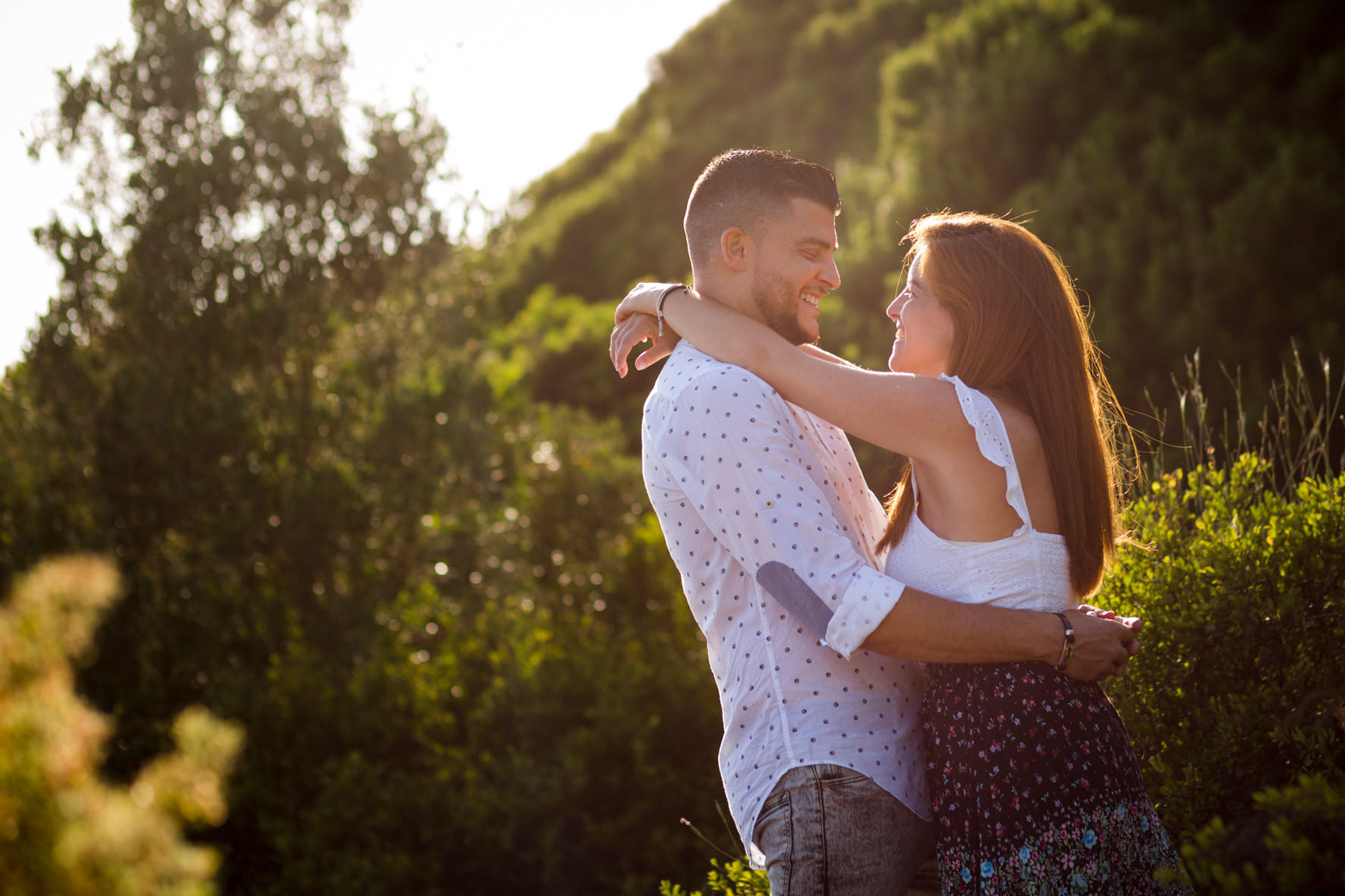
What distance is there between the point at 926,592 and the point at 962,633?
142 mm

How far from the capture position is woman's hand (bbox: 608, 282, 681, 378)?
115 inches

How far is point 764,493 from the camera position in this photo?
2197mm

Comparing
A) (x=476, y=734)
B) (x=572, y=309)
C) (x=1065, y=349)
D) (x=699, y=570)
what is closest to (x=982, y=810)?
(x=699, y=570)

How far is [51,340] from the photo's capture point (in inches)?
350

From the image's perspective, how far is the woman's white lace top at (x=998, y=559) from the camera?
228 centimetres

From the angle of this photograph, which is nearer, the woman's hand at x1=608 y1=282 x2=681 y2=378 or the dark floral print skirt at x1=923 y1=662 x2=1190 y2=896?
the dark floral print skirt at x1=923 y1=662 x2=1190 y2=896

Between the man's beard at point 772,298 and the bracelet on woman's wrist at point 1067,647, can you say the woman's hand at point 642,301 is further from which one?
the bracelet on woman's wrist at point 1067,647

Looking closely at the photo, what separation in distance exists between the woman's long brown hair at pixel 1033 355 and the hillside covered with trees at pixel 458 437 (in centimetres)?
124

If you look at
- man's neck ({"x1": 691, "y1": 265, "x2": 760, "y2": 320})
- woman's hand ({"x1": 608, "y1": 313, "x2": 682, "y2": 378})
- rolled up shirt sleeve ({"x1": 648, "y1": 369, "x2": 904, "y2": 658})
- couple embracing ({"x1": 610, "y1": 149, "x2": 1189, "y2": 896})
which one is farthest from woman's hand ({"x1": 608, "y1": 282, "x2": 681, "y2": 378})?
rolled up shirt sleeve ({"x1": 648, "y1": 369, "x2": 904, "y2": 658})

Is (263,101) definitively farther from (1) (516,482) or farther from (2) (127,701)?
(2) (127,701)

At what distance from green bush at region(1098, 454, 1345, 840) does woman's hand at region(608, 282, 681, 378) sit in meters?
1.99

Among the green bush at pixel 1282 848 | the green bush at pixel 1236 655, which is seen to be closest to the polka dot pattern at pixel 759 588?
the green bush at pixel 1282 848

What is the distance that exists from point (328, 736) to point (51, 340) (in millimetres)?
4857

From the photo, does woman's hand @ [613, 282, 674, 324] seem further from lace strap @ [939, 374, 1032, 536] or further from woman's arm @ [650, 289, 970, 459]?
lace strap @ [939, 374, 1032, 536]
